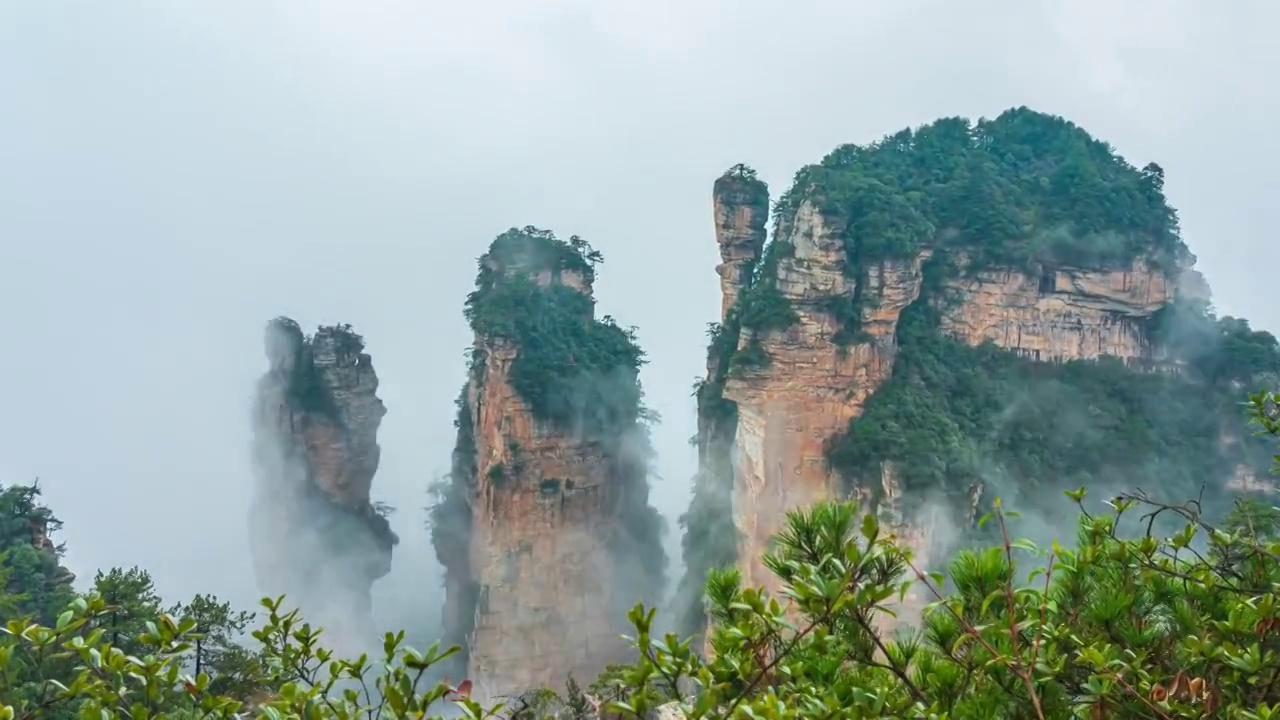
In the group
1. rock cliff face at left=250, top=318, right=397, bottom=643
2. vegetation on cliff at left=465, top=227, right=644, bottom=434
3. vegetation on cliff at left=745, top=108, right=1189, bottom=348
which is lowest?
rock cliff face at left=250, top=318, right=397, bottom=643

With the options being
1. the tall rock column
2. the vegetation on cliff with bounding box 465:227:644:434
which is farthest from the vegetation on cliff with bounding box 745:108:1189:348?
the vegetation on cliff with bounding box 465:227:644:434

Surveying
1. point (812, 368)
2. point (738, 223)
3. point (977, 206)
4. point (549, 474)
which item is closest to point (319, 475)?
point (549, 474)

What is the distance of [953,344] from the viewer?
1559 centimetres

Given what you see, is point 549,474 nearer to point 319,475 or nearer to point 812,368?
point 812,368

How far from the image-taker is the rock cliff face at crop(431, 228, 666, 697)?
18250mm

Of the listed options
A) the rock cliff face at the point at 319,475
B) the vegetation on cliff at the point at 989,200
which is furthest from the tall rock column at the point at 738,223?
the rock cliff face at the point at 319,475

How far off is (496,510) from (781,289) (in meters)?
8.29

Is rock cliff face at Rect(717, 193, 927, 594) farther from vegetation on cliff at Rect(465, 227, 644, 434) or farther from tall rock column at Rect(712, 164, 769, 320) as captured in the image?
vegetation on cliff at Rect(465, 227, 644, 434)

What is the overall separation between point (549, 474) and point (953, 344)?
9.19 m

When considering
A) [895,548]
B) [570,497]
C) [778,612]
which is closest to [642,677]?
[778,612]

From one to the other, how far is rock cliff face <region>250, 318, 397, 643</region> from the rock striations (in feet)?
36.0

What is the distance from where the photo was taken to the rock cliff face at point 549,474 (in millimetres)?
18250

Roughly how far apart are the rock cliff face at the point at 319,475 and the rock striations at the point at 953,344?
11.0 metres

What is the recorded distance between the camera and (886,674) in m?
2.71
